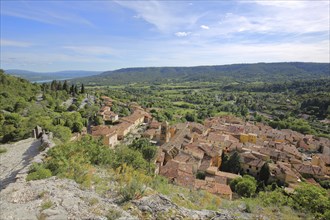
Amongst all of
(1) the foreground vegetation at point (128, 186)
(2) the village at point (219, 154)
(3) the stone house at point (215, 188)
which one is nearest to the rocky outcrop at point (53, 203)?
(1) the foreground vegetation at point (128, 186)

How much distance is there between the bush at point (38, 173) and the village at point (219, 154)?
11656mm

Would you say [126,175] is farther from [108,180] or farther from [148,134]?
[148,134]

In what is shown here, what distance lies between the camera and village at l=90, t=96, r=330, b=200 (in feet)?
79.4

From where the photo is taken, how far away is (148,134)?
124 ft

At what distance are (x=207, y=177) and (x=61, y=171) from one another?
17608 millimetres

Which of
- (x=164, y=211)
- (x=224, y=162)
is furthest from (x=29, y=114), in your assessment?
(x=164, y=211)

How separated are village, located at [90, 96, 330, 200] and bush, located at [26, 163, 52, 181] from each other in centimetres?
1166

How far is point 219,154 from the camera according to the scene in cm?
3231

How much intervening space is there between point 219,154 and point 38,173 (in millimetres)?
26049

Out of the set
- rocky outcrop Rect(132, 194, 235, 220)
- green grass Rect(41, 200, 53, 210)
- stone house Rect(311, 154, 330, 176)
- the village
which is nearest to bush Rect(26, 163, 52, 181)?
green grass Rect(41, 200, 53, 210)

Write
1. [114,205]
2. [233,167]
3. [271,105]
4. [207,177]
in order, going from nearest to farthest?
[114,205] < [207,177] < [233,167] < [271,105]

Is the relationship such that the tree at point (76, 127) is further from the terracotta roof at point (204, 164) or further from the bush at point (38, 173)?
the bush at point (38, 173)

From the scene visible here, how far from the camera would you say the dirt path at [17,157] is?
13398 millimetres

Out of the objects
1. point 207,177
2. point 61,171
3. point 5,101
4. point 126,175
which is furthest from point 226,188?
point 5,101
